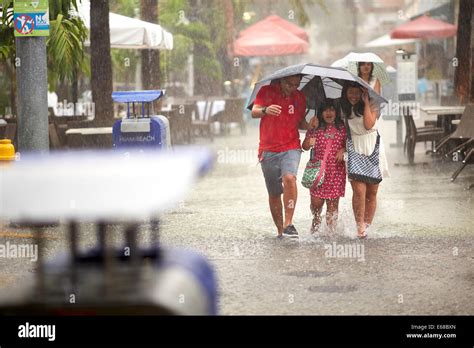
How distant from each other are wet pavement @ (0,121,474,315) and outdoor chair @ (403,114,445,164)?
285 cm

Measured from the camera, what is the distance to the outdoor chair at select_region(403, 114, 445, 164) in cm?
1761

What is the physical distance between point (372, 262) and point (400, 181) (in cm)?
667

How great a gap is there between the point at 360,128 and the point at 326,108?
384 mm

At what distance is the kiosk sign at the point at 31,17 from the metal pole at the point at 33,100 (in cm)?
20

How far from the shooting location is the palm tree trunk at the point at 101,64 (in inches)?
621

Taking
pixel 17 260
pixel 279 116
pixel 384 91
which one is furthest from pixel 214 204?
pixel 384 91

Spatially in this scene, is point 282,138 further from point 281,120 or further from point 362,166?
point 362,166

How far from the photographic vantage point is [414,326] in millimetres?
6367

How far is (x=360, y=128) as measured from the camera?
388 inches

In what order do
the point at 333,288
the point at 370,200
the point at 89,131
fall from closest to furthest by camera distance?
the point at 333,288 → the point at 370,200 → the point at 89,131

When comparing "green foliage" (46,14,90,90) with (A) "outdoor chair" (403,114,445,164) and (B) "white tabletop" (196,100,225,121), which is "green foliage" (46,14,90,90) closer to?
(A) "outdoor chair" (403,114,445,164)

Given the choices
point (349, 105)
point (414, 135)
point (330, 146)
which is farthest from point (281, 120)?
point (414, 135)

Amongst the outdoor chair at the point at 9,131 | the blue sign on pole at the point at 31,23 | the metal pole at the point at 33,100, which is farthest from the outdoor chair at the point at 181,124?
the blue sign on pole at the point at 31,23

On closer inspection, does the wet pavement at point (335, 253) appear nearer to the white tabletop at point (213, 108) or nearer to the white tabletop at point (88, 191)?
the white tabletop at point (88, 191)
